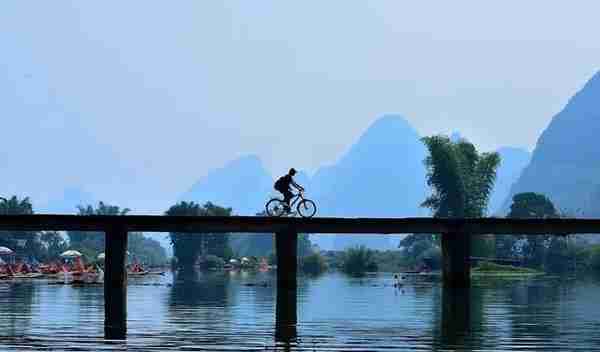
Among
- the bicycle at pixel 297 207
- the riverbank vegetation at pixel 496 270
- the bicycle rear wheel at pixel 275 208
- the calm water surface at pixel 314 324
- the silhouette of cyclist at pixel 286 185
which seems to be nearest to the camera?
the calm water surface at pixel 314 324

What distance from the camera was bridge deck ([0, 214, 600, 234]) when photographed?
5862cm

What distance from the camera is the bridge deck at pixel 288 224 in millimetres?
58625

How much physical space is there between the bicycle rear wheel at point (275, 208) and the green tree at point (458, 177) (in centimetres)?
11123

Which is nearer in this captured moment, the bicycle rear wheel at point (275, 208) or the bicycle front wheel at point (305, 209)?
the bicycle front wheel at point (305, 209)

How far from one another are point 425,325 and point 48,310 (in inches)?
622

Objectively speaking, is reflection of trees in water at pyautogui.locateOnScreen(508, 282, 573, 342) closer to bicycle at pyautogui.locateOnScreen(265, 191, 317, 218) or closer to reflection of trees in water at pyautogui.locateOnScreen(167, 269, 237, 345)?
reflection of trees in water at pyautogui.locateOnScreen(167, 269, 237, 345)

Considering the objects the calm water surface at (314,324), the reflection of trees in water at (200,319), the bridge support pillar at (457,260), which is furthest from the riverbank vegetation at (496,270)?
the reflection of trees in water at (200,319)

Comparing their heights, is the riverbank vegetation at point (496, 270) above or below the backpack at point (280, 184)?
below

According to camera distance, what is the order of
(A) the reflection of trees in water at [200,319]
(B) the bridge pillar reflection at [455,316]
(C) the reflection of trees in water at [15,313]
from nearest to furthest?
(A) the reflection of trees in water at [200,319] → (B) the bridge pillar reflection at [455,316] → (C) the reflection of trees in water at [15,313]

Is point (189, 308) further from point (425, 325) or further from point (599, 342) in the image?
point (599, 342)

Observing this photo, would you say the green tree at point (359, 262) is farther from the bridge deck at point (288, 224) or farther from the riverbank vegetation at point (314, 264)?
the bridge deck at point (288, 224)

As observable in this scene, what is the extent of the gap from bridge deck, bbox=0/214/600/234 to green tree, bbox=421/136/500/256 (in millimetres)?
108274

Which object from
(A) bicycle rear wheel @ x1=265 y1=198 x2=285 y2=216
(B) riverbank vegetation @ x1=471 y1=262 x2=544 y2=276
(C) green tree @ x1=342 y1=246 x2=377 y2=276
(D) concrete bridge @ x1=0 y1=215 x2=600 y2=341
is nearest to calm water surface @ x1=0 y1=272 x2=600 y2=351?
(D) concrete bridge @ x1=0 y1=215 x2=600 y2=341

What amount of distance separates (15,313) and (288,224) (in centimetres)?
1901
